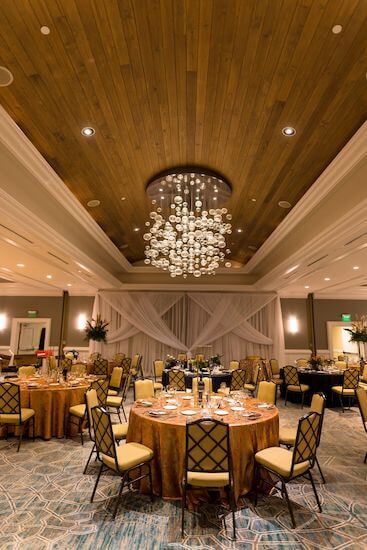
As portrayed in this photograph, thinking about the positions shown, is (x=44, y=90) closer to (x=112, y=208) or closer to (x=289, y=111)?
(x=289, y=111)

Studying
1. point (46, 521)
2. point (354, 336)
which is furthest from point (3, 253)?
point (354, 336)

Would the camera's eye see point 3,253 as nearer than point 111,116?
No

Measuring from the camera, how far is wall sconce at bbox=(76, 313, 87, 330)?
1278 centimetres

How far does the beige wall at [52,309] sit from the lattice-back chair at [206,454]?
1018 cm

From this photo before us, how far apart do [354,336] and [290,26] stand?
973cm

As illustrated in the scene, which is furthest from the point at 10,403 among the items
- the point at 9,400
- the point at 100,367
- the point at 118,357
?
the point at 118,357

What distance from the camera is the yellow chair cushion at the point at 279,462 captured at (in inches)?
130

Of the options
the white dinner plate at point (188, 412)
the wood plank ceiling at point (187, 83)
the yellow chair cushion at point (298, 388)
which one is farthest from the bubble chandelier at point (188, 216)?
the yellow chair cushion at point (298, 388)

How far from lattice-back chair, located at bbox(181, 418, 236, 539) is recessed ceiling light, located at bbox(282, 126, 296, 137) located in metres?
3.46

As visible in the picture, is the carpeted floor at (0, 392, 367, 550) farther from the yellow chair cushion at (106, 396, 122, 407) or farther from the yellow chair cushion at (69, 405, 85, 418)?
the yellow chair cushion at (106, 396, 122, 407)

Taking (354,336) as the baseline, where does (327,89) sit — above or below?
above

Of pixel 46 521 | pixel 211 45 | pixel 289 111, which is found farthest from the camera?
pixel 289 111

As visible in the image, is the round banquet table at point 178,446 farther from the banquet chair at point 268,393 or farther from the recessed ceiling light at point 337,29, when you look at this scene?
the recessed ceiling light at point 337,29

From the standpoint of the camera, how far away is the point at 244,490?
140 inches
